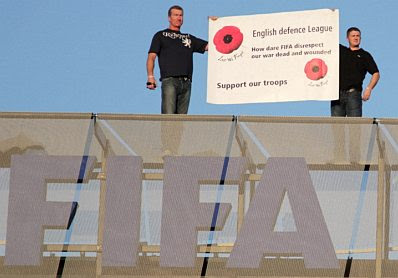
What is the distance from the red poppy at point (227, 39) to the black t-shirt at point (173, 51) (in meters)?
0.93

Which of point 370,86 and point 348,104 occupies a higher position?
point 370,86

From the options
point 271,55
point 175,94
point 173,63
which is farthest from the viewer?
point 271,55

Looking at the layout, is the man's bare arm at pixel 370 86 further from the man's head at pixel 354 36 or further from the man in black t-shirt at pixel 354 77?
the man's head at pixel 354 36

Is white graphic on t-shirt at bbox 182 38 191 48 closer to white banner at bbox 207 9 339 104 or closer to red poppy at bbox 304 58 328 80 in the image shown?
white banner at bbox 207 9 339 104

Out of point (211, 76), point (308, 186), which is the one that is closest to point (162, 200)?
point (308, 186)

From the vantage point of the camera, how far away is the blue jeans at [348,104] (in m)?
16.8

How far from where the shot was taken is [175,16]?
663 inches

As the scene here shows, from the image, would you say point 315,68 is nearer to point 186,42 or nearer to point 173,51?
point 186,42

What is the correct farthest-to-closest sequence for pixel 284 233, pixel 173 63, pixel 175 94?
pixel 173 63 < pixel 175 94 < pixel 284 233

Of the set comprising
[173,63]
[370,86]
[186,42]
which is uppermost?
[186,42]

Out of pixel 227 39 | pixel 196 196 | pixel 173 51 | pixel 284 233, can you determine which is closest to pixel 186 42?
pixel 173 51

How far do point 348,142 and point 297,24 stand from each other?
3.22 meters

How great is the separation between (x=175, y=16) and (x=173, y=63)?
2.11 feet

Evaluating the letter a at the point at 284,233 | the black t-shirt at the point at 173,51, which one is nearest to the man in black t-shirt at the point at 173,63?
the black t-shirt at the point at 173,51
